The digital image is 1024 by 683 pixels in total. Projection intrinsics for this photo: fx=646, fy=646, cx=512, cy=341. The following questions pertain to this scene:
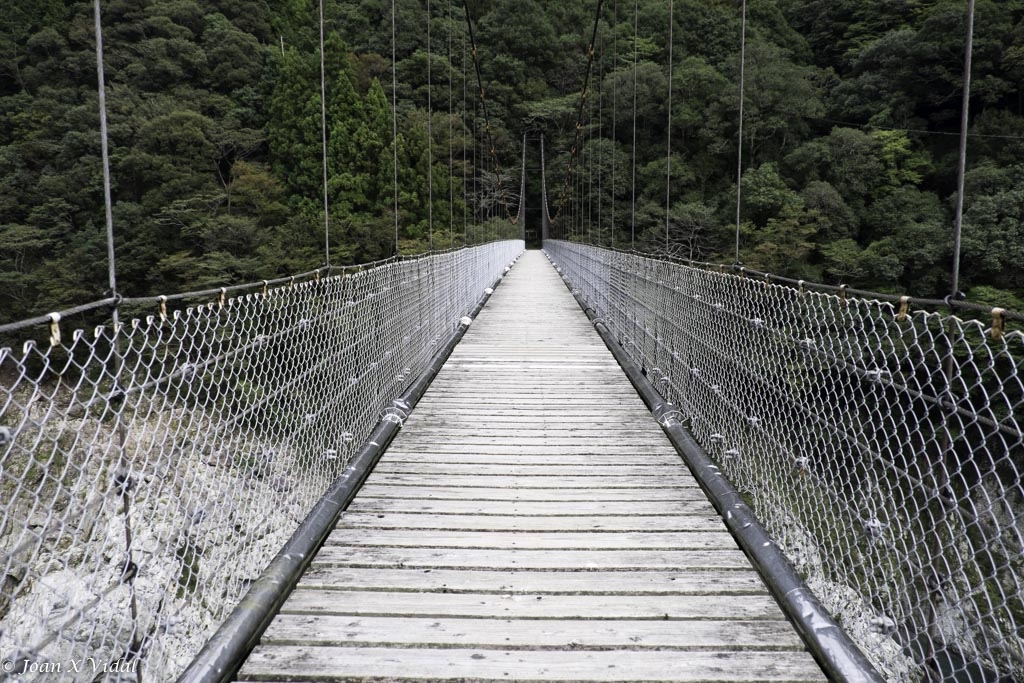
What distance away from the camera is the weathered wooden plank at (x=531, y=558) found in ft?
4.97

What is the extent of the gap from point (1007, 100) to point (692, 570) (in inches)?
713

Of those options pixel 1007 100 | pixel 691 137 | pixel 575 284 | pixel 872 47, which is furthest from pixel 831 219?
pixel 575 284

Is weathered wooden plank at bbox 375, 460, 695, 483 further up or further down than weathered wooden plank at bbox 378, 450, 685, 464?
further down

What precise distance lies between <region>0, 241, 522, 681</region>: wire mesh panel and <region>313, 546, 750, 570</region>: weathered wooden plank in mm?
250

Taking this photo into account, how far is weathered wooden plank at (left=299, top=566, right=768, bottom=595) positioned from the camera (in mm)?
1413

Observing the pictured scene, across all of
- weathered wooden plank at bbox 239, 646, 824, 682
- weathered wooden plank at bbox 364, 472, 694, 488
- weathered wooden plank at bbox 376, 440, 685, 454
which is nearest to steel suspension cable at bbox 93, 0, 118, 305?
weathered wooden plank at bbox 239, 646, 824, 682

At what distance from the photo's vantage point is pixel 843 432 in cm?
143

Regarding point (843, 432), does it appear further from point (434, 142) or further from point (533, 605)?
point (434, 142)

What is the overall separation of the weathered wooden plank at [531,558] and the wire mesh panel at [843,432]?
0.96 feet

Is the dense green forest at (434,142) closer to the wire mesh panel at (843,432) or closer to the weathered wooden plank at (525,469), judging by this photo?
the wire mesh panel at (843,432)

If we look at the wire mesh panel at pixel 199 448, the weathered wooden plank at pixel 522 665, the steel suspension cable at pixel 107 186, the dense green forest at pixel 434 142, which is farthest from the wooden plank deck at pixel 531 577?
the dense green forest at pixel 434 142

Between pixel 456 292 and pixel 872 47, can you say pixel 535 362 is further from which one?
pixel 872 47

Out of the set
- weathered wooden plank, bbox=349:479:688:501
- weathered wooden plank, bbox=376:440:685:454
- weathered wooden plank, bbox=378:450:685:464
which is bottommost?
weathered wooden plank, bbox=349:479:688:501

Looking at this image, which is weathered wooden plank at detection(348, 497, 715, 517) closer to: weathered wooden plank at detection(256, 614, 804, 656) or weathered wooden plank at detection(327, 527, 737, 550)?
weathered wooden plank at detection(327, 527, 737, 550)
